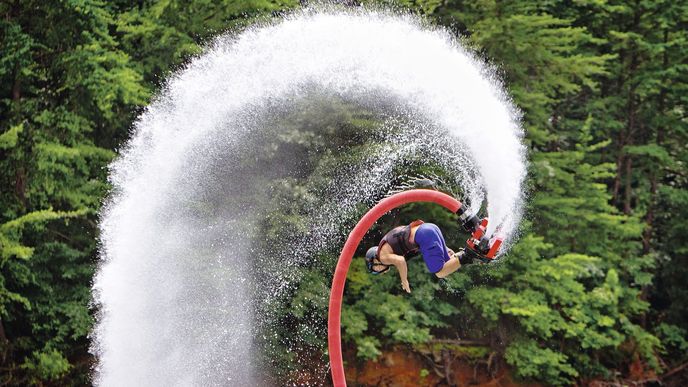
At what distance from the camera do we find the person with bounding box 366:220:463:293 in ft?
23.7

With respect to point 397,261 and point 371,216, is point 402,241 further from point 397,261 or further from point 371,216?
point 371,216

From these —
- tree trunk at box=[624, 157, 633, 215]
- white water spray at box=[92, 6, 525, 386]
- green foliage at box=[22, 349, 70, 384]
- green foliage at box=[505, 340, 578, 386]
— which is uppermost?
white water spray at box=[92, 6, 525, 386]

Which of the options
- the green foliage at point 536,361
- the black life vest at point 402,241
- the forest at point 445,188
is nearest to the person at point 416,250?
the black life vest at point 402,241

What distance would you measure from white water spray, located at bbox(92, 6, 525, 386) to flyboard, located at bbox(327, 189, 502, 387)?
217 centimetres

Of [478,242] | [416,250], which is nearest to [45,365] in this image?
[416,250]

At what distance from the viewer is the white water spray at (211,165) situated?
411 inches

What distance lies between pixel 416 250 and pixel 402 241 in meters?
0.18

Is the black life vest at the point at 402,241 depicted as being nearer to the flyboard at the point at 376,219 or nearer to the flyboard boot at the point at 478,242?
the flyboard at the point at 376,219

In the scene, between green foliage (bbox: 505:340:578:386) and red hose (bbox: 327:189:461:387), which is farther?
green foliage (bbox: 505:340:578:386)

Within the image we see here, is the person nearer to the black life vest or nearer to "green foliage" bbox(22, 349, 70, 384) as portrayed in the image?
the black life vest

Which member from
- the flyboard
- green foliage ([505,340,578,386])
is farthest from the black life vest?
green foliage ([505,340,578,386])

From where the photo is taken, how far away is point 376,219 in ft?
23.7

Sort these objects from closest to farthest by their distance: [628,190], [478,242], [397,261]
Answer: [478,242]
[397,261]
[628,190]

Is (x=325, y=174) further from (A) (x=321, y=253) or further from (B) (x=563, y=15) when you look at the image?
(B) (x=563, y=15)
